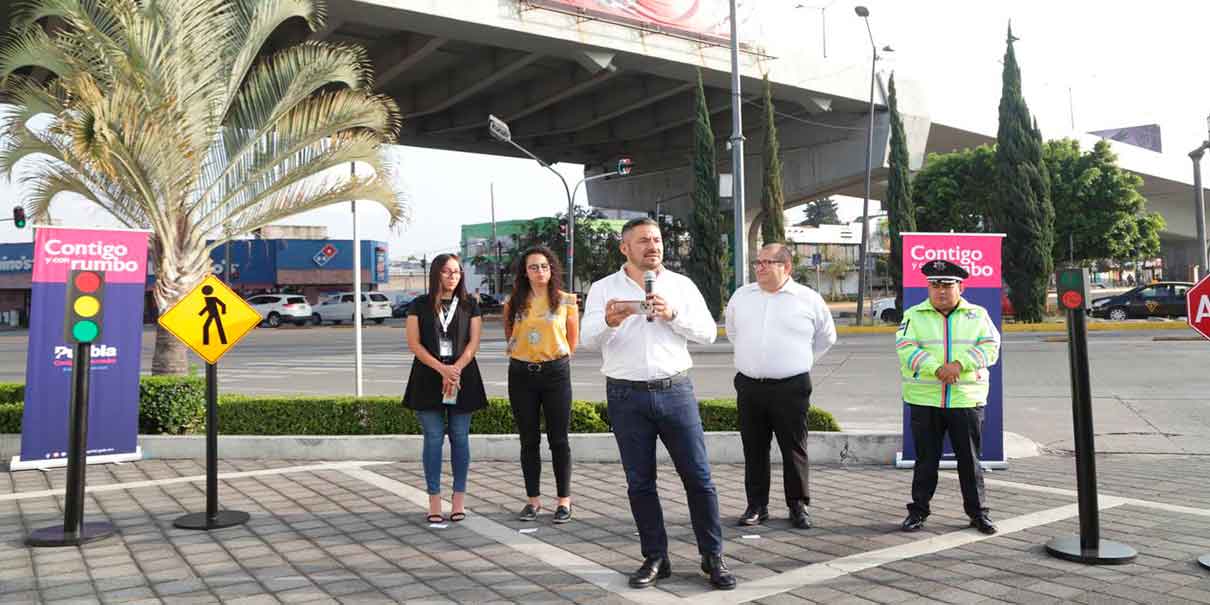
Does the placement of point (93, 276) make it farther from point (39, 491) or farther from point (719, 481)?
point (719, 481)

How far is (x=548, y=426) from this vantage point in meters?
5.74

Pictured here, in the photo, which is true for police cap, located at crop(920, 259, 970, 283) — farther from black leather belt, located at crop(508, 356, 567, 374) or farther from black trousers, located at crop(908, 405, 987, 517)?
black leather belt, located at crop(508, 356, 567, 374)

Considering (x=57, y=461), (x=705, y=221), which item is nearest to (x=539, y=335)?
(x=57, y=461)

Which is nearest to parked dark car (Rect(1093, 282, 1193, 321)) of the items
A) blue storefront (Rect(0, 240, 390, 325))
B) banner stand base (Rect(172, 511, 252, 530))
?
banner stand base (Rect(172, 511, 252, 530))

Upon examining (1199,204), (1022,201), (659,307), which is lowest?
(659,307)

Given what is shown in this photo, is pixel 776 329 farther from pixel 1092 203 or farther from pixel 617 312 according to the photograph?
pixel 1092 203

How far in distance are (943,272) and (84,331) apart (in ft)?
16.9

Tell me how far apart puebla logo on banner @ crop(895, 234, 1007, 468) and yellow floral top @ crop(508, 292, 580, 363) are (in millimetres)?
2931

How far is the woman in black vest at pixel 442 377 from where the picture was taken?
5.55 m

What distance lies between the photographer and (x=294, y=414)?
8523 millimetres

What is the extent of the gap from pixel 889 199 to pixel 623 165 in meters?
9.52

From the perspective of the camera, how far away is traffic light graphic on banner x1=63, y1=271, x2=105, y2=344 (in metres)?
5.25

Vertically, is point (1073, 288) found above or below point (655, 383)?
above

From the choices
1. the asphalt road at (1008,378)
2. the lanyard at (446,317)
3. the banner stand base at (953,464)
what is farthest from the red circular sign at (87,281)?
the asphalt road at (1008,378)
